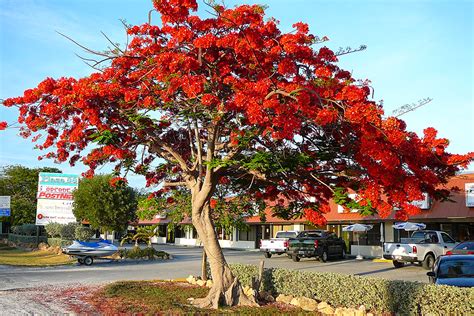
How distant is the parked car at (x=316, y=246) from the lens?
1120 inches

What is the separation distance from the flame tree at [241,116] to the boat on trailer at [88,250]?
1513 centimetres

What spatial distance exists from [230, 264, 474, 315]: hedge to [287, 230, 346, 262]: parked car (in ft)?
48.6

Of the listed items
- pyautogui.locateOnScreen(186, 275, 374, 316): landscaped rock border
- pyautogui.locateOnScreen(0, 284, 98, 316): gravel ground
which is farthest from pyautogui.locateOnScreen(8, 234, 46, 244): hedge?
pyautogui.locateOnScreen(186, 275, 374, 316): landscaped rock border

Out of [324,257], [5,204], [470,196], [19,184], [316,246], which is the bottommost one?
[324,257]

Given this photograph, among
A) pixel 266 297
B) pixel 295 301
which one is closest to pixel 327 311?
pixel 295 301

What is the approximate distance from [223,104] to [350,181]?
3.44m

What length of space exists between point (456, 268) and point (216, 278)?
20.7 ft

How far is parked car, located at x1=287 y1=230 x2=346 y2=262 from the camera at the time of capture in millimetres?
28453

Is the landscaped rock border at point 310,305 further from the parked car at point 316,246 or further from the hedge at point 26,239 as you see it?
the hedge at point 26,239

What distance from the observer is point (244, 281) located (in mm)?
14430

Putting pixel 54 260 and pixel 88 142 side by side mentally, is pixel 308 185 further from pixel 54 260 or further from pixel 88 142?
pixel 54 260

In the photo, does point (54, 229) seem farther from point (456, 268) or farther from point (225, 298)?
point (456, 268)

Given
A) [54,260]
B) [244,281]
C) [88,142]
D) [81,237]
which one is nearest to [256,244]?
[81,237]

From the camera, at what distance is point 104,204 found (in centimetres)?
3375
